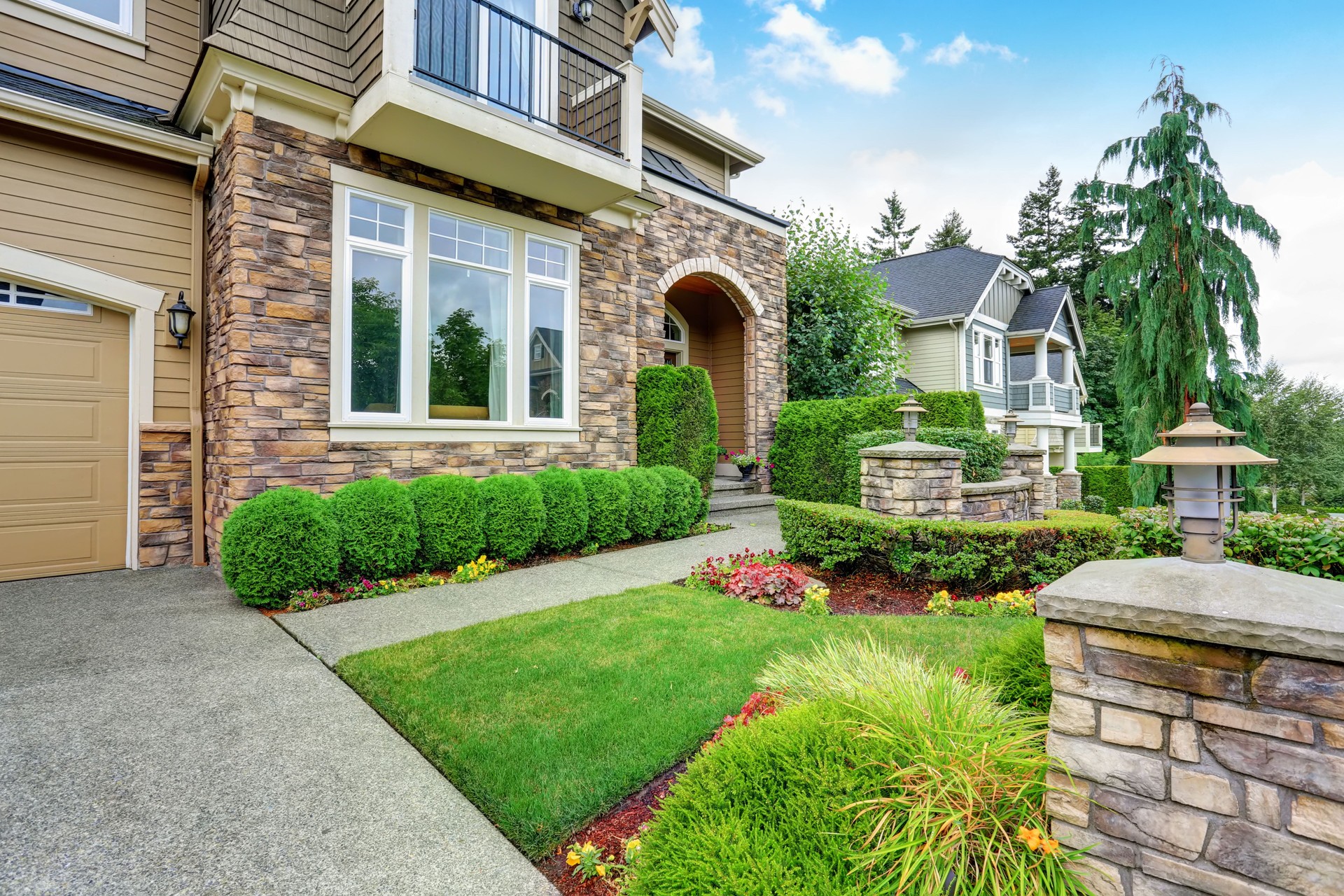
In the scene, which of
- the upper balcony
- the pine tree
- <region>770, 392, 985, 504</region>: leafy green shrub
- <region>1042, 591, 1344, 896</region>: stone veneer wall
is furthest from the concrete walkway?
the pine tree

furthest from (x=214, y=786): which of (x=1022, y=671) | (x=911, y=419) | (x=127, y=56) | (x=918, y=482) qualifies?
(x=127, y=56)

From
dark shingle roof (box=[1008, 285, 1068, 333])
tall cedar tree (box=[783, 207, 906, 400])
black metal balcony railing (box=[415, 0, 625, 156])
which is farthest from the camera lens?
dark shingle roof (box=[1008, 285, 1068, 333])

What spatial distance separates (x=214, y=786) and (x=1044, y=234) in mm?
37823

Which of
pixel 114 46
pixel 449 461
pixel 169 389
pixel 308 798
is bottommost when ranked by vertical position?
pixel 308 798

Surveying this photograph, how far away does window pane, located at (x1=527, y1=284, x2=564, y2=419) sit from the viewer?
681cm

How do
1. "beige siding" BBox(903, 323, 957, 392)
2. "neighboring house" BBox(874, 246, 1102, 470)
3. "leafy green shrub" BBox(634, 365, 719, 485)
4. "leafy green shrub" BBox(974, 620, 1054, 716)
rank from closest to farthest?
"leafy green shrub" BBox(974, 620, 1054, 716), "leafy green shrub" BBox(634, 365, 719, 485), "beige siding" BBox(903, 323, 957, 392), "neighboring house" BBox(874, 246, 1102, 470)

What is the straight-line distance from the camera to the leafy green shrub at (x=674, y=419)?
7762 mm

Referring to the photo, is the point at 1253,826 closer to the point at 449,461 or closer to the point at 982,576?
the point at 982,576

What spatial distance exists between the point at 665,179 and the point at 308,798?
8730mm

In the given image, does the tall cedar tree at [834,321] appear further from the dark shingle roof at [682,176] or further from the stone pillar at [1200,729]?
the stone pillar at [1200,729]

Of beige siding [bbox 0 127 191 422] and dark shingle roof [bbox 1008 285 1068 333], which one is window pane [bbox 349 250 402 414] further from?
dark shingle roof [bbox 1008 285 1068 333]

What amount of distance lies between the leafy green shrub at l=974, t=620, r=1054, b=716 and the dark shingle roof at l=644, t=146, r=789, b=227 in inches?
311

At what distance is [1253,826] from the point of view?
139 centimetres

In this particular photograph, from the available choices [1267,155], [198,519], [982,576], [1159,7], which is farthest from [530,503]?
[1267,155]
